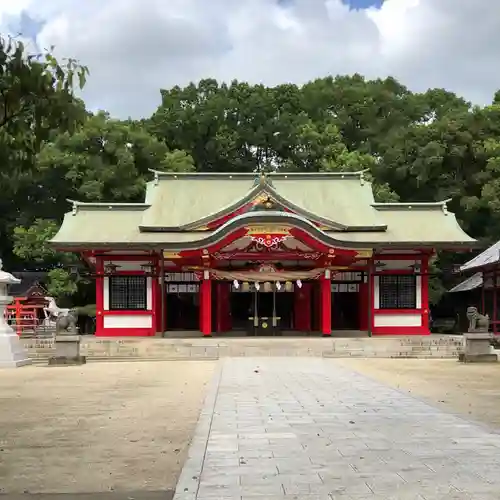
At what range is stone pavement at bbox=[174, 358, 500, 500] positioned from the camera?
5152 millimetres

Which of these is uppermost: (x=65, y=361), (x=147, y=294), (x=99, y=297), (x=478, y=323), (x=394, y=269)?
(x=394, y=269)

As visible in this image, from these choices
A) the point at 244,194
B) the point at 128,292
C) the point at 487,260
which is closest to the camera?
the point at 128,292

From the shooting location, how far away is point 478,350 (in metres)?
17.8

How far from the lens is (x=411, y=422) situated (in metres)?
8.09

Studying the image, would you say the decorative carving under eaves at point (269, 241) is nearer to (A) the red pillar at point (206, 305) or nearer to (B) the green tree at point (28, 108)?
(A) the red pillar at point (206, 305)

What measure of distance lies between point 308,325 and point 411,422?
63.0 ft

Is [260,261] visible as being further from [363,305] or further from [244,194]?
[363,305]

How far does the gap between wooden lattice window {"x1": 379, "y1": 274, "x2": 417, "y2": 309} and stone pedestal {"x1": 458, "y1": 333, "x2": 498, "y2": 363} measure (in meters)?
8.61

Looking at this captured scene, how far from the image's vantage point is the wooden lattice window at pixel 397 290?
26469 millimetres

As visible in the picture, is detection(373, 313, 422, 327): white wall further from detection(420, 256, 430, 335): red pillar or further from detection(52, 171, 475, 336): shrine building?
detection(420, 256, 430, 335): red pillar

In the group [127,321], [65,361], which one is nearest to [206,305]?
[127,321]

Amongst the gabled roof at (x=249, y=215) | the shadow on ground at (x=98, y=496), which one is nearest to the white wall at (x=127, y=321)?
the gabled roof at (x=249, y=215)

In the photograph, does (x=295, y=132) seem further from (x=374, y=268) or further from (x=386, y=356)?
(x=386, y=356)

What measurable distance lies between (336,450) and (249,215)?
57.9ft
